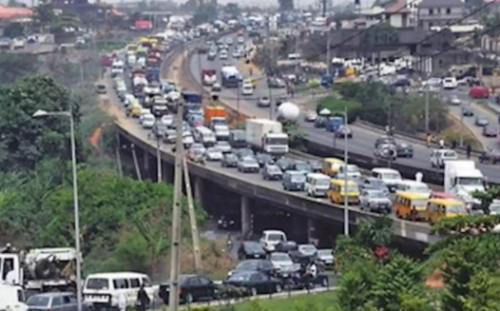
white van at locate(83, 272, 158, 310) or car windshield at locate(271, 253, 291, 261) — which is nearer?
white van at locate(83, 272, 158, 310)

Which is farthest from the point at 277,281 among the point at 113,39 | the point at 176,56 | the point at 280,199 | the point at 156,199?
the point at 113,39

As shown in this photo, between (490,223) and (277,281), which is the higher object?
(490,223)

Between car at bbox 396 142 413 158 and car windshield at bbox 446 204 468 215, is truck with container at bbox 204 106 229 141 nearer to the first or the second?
car at bbox 396 142 413 158

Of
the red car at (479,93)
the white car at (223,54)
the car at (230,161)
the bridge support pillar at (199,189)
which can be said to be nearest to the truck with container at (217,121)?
the car at (230,161)

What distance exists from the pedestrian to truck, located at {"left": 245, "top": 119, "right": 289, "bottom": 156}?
29514 millimetres

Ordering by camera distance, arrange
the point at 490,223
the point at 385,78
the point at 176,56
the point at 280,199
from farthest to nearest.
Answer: the point at 176,56, the point at 385,78, the point at 280,199, the point at 490,223

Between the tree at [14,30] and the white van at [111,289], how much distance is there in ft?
345

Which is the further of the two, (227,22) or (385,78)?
(227,22)

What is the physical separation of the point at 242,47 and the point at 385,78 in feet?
134

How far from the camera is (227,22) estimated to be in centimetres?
18138

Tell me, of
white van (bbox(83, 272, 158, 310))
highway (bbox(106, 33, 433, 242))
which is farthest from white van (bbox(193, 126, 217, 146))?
white van (bbox(83, 272, 158, 310))

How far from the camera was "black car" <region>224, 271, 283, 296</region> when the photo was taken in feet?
95.5

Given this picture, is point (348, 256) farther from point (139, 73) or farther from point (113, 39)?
point (113, 39)

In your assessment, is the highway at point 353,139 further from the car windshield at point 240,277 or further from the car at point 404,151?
the car windshield at point 240,277
